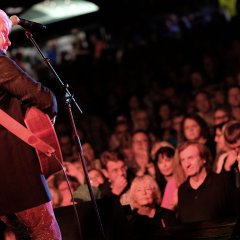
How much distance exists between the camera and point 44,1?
10070mm

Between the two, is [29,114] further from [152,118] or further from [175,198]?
[152,118]

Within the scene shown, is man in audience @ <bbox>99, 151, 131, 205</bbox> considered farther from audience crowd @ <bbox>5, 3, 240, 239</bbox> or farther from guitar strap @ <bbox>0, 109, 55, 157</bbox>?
guitar strap @ <bbox>0, 109, 55, 157</bbox>

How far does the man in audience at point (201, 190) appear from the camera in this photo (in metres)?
5.36

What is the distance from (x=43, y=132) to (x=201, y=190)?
2129 millimetres

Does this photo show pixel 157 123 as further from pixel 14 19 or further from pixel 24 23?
pixel 14 19

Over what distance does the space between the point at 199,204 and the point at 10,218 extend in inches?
80.3

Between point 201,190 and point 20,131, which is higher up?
point 20,131

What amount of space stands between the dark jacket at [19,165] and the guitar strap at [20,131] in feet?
0.15

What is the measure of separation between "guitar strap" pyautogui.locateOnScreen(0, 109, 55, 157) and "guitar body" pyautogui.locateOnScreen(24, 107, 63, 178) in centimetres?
3

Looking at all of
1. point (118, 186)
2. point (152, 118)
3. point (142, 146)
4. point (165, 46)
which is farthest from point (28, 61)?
point (118, 186)

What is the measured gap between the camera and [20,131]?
373 centimetres

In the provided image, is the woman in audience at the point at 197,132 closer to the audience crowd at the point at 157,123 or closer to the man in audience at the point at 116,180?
the audience crowd at the point at 157,123

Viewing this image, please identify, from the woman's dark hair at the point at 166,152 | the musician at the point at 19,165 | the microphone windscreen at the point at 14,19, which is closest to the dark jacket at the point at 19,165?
the musician at the point at 19,165

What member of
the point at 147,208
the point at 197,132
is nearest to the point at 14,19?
the point at 147,208
